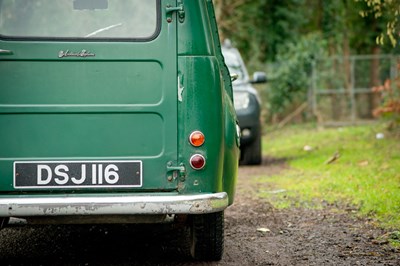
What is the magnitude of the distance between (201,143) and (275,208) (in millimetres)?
3325

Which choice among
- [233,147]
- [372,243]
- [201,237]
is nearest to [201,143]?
[233,147]

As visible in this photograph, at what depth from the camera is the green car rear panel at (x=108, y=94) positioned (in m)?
5.37

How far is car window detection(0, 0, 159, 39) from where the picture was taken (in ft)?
17.7

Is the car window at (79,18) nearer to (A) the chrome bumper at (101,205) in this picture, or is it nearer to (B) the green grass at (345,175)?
(A) the chrome bumper at (101,205)

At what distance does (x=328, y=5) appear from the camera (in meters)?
24.0

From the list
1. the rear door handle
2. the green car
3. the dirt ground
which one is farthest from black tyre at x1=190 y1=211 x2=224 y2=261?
the rear door handle

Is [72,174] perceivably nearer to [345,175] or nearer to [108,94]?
[108,94]

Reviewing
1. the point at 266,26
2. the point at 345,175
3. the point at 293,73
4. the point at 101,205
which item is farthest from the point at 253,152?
the point at 266,26

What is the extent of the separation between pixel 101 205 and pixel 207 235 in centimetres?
99

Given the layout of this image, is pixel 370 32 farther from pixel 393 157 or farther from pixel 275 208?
pixel 275 208

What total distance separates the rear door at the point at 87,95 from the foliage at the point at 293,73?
652 inches

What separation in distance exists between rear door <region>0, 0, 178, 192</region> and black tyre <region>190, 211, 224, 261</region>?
1.78 feet

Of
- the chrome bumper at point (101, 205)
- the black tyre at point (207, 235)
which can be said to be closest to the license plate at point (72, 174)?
the chrome bumper at point (101, 205)

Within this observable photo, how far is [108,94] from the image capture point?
5.43 metres
